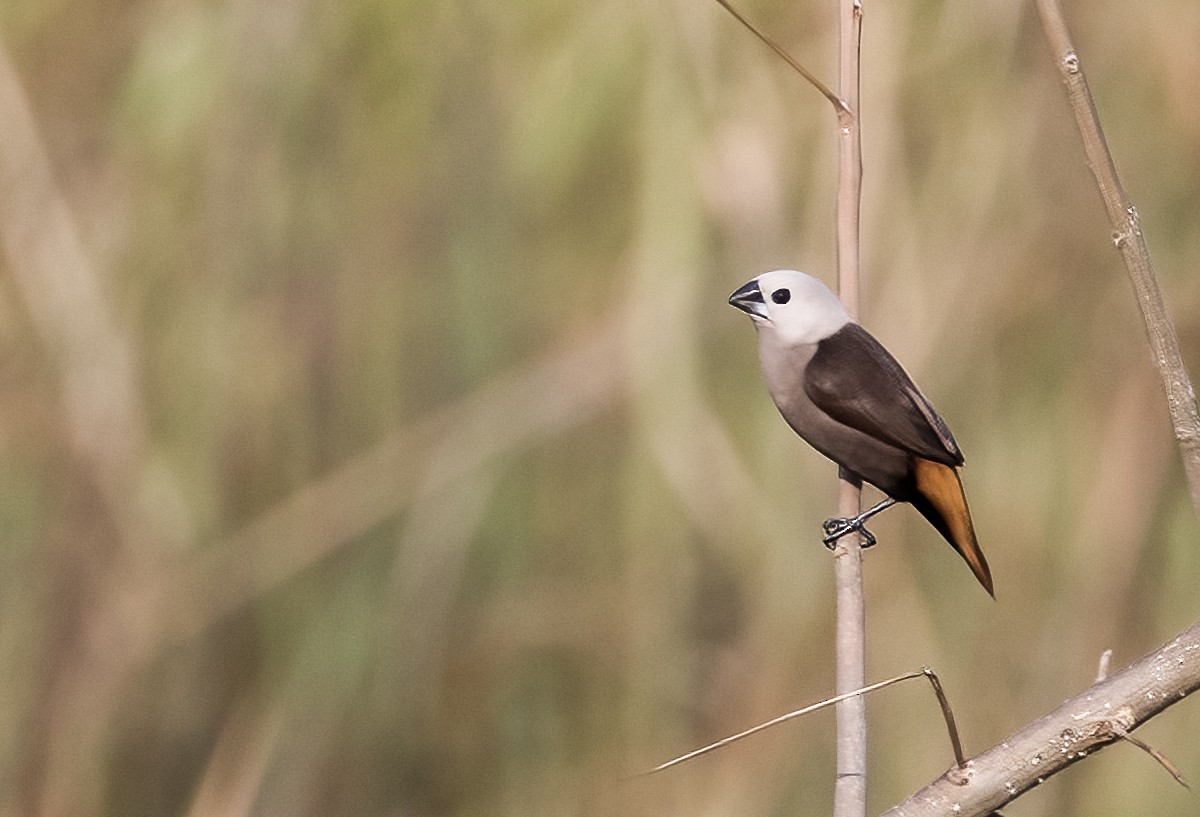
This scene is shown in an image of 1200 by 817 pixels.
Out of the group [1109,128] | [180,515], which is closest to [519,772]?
[180,515]

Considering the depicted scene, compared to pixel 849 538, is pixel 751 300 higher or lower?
higher

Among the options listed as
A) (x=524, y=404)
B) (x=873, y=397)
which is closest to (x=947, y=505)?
(x=873, y=397)

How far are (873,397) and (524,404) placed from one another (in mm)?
620

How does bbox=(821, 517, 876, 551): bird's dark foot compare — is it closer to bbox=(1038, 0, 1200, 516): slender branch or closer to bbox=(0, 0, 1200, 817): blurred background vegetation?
bbox=(1038, 0, 1200, 516): slender branch

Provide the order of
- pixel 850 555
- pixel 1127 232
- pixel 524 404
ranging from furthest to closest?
pixel 524 404
pixel 850 555
pixel 1127 232

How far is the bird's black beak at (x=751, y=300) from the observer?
2.13 feet

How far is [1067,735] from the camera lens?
526 millimetres

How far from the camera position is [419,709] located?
118cm

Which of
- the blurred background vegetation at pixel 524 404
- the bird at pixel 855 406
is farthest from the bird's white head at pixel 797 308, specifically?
the blurred background vegetation at pixel 524 404

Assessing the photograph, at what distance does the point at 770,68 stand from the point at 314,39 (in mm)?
369

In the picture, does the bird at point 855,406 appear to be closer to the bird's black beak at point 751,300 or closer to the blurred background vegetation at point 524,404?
the bird's black beak at point 751,300

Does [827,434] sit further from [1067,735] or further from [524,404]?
[524,404]

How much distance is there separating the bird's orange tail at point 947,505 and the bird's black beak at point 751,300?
0.10 metres

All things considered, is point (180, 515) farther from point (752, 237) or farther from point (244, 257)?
point (752, 237)
